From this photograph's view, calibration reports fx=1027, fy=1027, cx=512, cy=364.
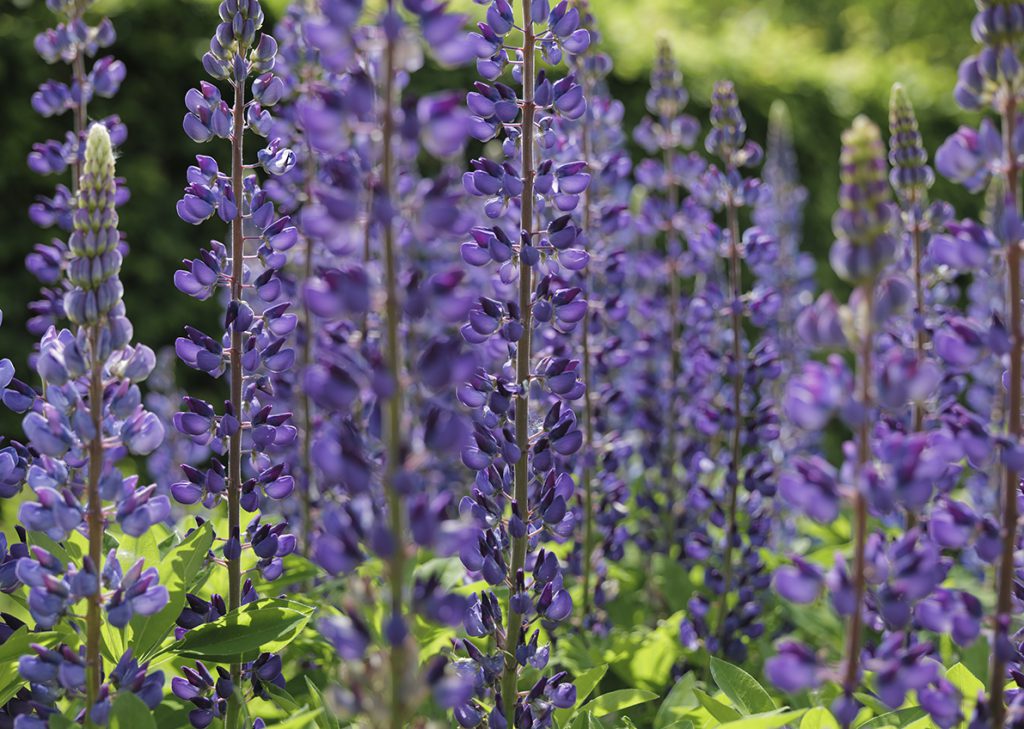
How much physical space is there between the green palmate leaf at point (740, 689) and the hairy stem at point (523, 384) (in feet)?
1.43

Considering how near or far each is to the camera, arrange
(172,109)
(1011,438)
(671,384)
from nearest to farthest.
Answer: (1011,438)
(671,384)
(172,109)

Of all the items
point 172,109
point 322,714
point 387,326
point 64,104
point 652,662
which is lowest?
point 652,662

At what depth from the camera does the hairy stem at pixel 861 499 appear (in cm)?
147

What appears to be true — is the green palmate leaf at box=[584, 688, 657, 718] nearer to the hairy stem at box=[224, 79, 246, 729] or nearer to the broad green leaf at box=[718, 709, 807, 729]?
the broad green leaf at box=[718, 709, 807, 729]

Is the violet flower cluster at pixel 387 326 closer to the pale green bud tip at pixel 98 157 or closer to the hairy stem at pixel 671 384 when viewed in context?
the pale green bud tip at pixel 98 157

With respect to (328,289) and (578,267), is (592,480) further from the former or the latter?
(328,289)

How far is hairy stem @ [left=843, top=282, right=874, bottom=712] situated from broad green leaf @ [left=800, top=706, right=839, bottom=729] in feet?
1.16

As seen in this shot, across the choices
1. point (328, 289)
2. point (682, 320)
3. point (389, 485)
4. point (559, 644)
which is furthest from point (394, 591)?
point (682, 320)

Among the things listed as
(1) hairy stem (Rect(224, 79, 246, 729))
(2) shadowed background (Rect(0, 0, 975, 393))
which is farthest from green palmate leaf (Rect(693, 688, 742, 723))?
(2) shadowed background (Rect(0, 0, 975, 393))

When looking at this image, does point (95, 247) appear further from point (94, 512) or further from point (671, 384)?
point (671, 384)

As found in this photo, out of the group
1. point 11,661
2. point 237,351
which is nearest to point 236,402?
point 237,351

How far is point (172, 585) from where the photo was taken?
218 centimetres

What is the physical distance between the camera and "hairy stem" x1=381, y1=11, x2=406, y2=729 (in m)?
1.43

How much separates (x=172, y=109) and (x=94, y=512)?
558cm
